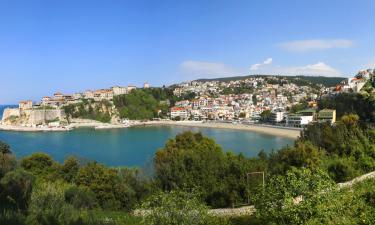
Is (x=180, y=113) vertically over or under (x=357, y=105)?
under

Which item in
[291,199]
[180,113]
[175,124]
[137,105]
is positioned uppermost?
[291,199]

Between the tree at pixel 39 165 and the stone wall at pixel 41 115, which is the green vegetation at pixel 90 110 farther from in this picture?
the tree at pixel 39 165

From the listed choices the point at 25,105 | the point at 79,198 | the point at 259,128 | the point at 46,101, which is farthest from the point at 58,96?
the point at 79,198

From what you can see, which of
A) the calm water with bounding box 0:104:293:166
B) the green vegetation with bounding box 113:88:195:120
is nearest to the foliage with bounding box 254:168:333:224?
the calm water with bounding box 0:104:293:166

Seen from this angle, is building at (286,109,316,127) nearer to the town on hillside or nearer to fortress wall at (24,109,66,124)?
→ the town on hillside

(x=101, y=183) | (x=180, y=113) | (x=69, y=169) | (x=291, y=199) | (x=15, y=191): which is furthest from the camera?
(x=180, y=113)

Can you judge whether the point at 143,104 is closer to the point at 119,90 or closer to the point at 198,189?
the point at 119,90

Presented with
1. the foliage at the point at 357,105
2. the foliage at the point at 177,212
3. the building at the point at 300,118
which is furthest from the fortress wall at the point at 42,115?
the foliage at the point at 177,212
